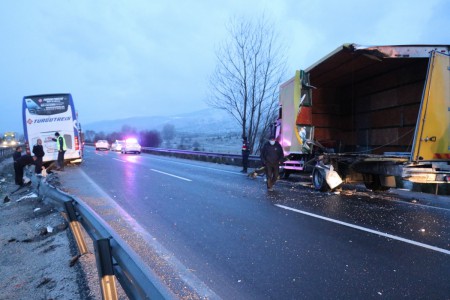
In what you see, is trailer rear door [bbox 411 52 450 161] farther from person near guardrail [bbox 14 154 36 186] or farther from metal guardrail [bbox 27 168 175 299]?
person near guardrail [bbox 14 154 36 186]

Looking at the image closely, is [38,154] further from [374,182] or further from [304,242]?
[304,242]

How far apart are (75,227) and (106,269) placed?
7.62 feet

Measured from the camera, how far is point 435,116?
25.9ft

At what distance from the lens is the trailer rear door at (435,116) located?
7.71 metres

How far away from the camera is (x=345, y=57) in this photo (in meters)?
9.59

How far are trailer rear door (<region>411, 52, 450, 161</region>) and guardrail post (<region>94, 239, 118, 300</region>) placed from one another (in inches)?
281

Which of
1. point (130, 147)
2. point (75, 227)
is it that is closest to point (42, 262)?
point (75, 227)

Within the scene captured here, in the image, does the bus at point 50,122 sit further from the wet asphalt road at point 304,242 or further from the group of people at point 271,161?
the group of people at point 271,161

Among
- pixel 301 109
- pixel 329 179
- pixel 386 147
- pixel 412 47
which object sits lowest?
pixel 329 179

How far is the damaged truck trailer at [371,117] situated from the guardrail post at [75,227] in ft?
21.4

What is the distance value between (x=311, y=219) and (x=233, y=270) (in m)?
2.86

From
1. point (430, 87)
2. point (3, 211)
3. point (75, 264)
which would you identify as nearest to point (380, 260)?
point (75, 264)

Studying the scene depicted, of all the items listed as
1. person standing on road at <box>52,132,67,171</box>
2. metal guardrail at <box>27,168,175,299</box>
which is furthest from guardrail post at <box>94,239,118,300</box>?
person standing on road at <box>52,132,67,171</box>

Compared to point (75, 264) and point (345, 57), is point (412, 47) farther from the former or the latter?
point (75, 264)
